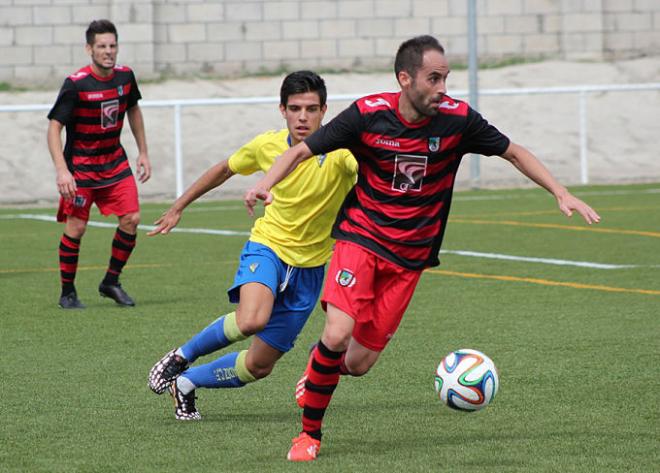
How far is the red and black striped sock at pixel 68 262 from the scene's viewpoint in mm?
10266

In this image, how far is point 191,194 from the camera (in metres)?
6.53

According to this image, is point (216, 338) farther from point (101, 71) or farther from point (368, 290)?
point (101, 71)

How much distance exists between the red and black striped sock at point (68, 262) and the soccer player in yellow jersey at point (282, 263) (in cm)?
383

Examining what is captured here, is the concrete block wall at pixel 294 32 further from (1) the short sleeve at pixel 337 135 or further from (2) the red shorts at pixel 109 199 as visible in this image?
(1) the short sleeve at pixel 337 135

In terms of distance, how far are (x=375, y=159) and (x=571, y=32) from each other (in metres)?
23.6

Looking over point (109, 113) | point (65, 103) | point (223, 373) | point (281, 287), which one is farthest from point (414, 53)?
point (109, 113)

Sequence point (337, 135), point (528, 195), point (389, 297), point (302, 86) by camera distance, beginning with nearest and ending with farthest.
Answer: point (337, 135) → point (389, 297) → point (302, 86) → point (528, 195)

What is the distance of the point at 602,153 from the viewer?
2686 centimetres

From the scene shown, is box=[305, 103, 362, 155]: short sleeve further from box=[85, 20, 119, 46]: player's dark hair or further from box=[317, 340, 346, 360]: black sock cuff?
box=[85, 20, 119, 46]: player's dark hair

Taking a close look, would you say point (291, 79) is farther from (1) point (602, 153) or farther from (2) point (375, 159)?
(1) point (602, 153)

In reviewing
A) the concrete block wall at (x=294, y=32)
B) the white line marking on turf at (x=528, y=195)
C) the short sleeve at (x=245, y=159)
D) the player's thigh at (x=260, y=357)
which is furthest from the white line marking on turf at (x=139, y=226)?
the player's thigh at (x=260, y=357)

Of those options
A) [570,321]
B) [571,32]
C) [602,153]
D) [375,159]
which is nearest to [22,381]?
[375,159]

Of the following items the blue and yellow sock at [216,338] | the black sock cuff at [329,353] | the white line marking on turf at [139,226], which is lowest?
the white line marking on turf at [139,226]

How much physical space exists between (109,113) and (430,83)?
493 cm
